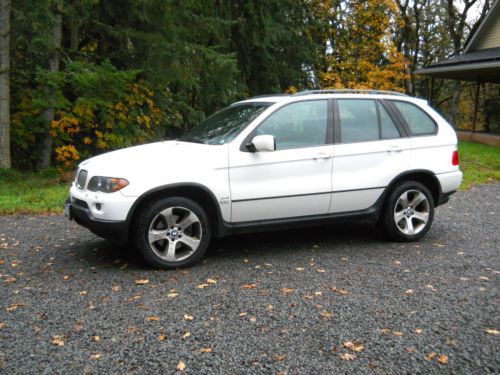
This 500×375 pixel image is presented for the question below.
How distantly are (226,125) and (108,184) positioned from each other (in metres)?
1.59

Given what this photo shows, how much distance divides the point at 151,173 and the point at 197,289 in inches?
47.7

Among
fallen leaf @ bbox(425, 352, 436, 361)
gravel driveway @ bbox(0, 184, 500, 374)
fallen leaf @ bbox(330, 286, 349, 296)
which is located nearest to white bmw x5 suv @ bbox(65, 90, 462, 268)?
gravel driveway @ bbox(0, 184, 500, 374)

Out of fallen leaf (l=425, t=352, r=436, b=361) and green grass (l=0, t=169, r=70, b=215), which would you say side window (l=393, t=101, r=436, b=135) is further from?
green grass (l=0, t=169, r=70, b=215)

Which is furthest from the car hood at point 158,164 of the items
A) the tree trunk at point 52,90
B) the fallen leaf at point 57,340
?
the tree trunk at point 52,90

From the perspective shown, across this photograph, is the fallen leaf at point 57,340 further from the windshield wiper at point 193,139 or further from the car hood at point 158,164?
the windshield wiper at point 193,139

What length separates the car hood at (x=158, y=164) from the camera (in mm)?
4902

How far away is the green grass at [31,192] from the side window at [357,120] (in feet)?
16.6

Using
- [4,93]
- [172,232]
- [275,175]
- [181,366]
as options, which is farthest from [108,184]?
[4,93]

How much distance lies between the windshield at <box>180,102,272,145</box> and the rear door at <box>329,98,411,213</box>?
960 millimetres

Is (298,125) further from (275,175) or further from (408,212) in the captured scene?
(408,212)

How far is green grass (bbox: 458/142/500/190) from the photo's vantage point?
Result: 1216 centimetres

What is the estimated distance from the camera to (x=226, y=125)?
581cm

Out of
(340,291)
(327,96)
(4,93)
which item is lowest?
(340,291)

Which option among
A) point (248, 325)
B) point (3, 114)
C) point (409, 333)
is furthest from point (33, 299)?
point (3, 114)
